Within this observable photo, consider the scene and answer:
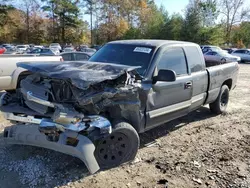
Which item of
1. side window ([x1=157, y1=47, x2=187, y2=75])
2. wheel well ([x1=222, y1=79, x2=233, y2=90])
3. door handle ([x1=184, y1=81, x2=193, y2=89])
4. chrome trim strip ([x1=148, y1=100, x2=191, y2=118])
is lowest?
chrome trim strip ([x1=148, y1=100, x2=191, y2=118])

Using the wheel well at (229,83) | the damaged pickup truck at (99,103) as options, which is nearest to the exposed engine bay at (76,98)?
the damaged pickup truck at (99,103)

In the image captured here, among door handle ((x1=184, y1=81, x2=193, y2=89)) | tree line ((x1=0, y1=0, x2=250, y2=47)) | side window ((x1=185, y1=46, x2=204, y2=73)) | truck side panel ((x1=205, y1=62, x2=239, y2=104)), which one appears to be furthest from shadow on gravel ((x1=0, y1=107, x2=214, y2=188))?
tree line ((x1=0, y1=0, x2=250, y2=47))

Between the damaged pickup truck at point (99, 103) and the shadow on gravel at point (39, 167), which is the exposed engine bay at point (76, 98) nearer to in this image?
the damaged pickup truck at point (99, 103)

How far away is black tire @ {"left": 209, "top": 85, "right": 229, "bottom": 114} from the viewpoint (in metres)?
6.17

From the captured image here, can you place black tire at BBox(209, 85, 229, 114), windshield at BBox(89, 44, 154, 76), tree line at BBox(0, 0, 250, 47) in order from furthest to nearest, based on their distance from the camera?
1. tree line at BBox(0, 0, 250, 47)
2. black tire at BBox(209, 85, 229, 114)
3. windshield at BBox(89, 44, 154, 76)

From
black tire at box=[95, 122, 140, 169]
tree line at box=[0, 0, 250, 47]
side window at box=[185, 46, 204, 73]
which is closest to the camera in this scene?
black tire at box=[95, 122, 140, 169]

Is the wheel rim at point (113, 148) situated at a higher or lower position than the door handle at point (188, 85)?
lower

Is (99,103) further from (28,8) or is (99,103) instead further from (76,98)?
(28,8)

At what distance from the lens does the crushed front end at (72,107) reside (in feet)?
9.79

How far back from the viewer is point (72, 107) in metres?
3.08

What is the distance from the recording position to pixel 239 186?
10.6 feet

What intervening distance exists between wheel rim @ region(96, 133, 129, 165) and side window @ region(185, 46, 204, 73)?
7.29 feet

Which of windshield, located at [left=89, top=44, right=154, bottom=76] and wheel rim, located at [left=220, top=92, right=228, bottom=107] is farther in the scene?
wheel rim, located at [left=220, top=92, right=228, bottom=107]

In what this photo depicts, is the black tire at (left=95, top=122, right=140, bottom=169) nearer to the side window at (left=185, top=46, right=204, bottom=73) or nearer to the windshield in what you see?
the windshield
